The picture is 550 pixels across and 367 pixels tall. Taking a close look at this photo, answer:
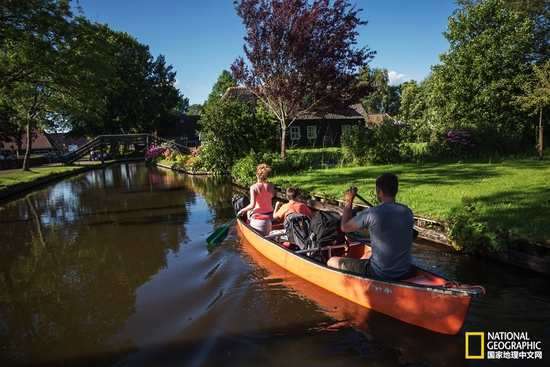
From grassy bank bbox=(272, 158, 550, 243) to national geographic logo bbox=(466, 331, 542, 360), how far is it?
7.91 feet

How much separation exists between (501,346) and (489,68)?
928 inches

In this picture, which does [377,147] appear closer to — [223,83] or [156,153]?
[156,153]

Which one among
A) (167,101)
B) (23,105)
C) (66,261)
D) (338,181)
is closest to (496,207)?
(338,181)

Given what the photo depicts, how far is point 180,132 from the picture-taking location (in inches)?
2375

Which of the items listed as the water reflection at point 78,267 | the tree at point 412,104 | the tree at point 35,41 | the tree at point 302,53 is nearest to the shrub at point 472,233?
the water reflection at point 78,267

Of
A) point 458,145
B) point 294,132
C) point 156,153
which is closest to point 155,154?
point 156,153

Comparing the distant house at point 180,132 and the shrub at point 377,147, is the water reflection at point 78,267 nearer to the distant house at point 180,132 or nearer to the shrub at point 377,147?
the shrub at point 377,147

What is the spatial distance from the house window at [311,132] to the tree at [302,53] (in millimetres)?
18020

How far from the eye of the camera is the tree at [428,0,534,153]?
73.3 feet

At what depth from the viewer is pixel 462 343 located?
4195mm

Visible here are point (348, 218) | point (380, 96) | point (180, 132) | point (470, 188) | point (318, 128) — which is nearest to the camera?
point (348, 218)

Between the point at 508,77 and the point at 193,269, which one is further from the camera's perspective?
the point at 508,77

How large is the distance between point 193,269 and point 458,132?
17.2 m

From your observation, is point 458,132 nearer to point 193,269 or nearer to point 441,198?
point 441,198
